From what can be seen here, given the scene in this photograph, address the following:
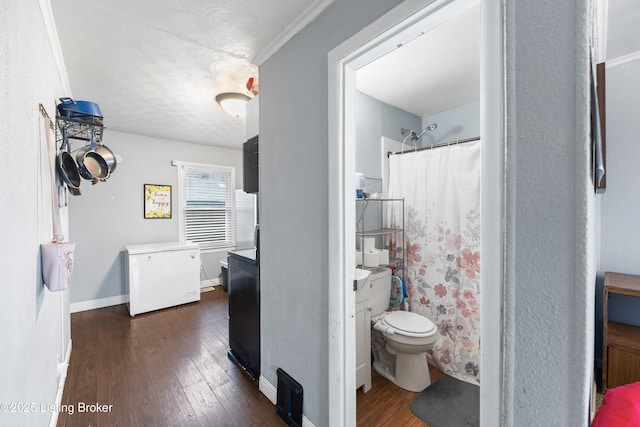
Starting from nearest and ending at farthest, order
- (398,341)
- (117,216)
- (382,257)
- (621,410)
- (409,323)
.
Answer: (621,410)
(398,341)
(409,323)
(382,257)
(117,216)

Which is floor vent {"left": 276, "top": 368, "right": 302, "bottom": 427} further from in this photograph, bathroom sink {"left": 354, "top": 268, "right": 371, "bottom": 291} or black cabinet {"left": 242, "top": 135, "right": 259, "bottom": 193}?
black cabinet {"left": 242, "top": 135, "right": 259, "bottom": 193}

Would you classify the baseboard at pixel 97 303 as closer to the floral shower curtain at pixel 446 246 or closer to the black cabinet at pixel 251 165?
the black cabinet at pixel 251 165

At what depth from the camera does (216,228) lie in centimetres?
446

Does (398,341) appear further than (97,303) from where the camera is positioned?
No

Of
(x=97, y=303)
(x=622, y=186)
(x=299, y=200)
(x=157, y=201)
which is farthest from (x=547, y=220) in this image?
(x=97, y=303)

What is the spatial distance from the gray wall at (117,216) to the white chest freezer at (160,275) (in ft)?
0.77

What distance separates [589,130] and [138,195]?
449 cm

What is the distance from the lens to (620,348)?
5.26 ft

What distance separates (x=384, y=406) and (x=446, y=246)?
1315 millimetres

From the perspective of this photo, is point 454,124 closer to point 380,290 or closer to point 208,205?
point 380,290

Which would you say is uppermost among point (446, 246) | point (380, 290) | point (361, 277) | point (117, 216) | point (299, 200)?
point (299, 200)

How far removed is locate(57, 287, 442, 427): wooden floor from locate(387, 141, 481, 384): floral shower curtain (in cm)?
33

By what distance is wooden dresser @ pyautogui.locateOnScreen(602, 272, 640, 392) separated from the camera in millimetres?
1549

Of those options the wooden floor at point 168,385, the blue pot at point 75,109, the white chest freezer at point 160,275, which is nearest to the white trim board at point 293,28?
the blue pot at point 75,109
